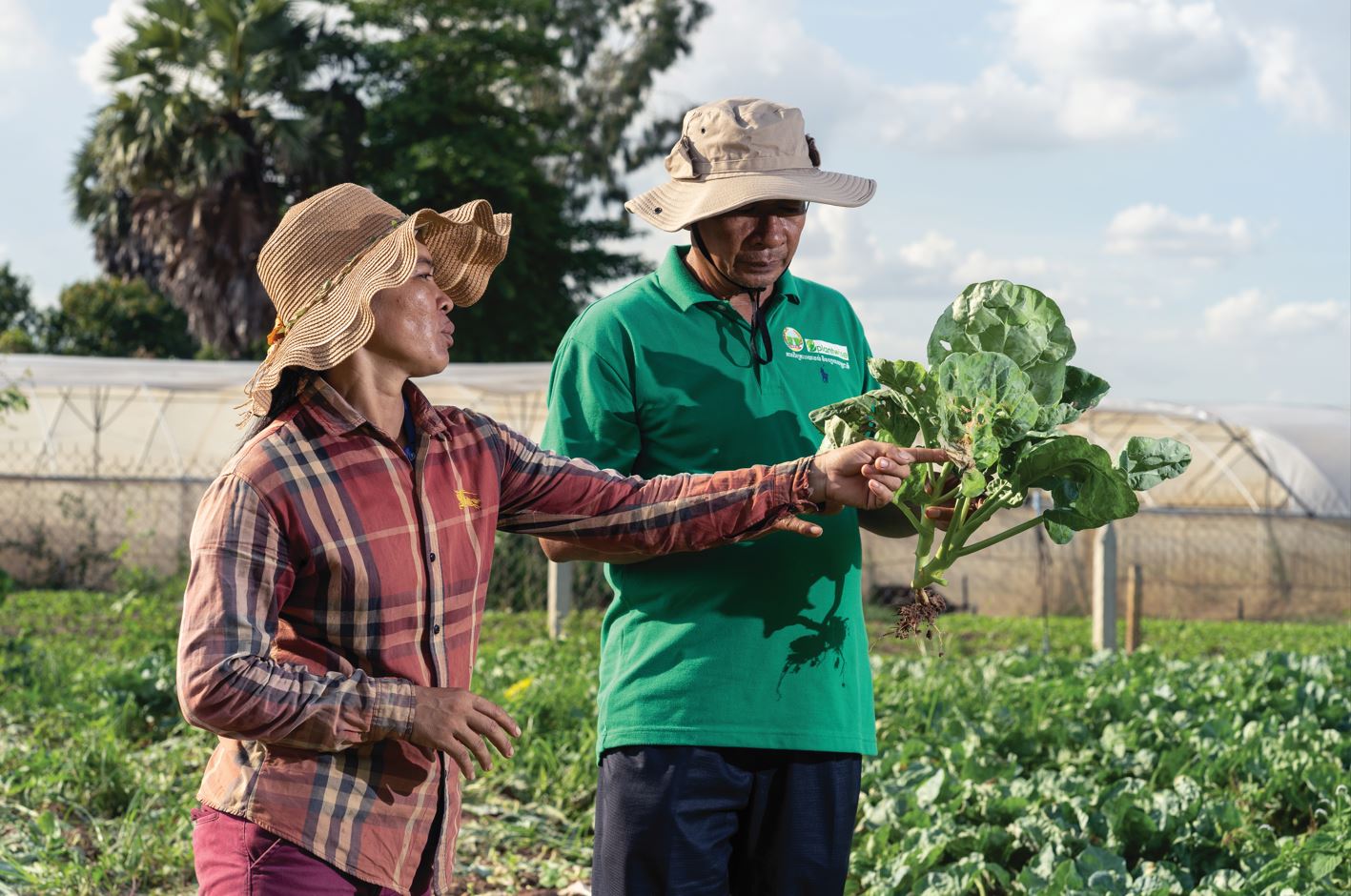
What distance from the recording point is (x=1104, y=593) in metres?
8.69

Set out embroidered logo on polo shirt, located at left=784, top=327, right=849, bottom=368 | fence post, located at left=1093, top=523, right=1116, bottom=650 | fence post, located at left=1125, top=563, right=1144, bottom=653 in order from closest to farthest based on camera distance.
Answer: embroidered logo on polo shirt, located at left=784, top=327, right=849, bottom=368 < fence post, located at left=1093, top=523, right=1116, bottom=650 < fence post, located at left=1125, top=563, right=1144, bottom=653

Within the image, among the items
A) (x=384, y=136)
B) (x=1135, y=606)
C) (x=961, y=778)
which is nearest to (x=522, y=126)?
(x=384, y=136)


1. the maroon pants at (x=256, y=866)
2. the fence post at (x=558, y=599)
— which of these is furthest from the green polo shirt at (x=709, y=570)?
the fence post at (x=558, y=599)

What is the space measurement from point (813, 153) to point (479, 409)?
1295 centimetres

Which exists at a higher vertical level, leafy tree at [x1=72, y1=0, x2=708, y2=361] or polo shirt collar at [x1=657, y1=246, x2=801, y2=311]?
leafy tree at [x1=72, y1=0, x2=708, y2=361]

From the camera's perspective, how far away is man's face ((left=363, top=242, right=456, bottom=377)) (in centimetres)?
208

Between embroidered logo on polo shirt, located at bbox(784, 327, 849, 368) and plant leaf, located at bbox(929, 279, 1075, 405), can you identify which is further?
embroidered logo on polo shirt, located at bbox(784, 327, 849, 368)

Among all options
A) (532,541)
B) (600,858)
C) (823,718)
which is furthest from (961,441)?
(532,541)

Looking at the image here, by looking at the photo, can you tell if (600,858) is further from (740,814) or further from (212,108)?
(212,108)

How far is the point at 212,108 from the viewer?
22.4 meters

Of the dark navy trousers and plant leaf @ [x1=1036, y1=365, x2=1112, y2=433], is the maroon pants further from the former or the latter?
plant leaf @ [x1=1036, y1=365, x2=1112, y2=433]

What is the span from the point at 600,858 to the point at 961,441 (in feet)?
3.31

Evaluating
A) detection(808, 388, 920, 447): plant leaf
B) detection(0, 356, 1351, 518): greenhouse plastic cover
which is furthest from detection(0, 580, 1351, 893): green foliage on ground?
detection(0, 356, 1351, 518): greenhouse plastic cover

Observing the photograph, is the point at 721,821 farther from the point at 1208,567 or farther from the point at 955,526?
the point at 1208,567
